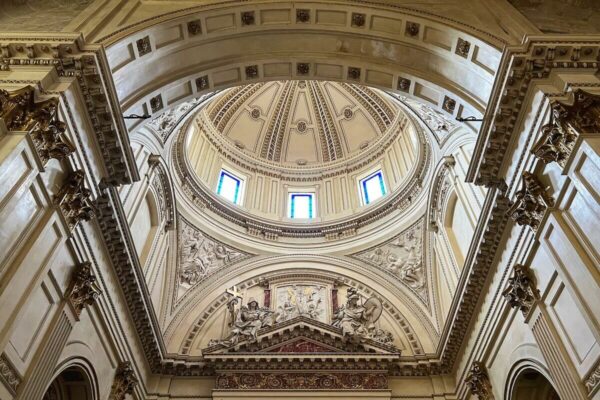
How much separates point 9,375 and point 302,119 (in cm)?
2080

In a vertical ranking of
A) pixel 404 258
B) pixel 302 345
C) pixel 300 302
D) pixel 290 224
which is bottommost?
pixel 302 345

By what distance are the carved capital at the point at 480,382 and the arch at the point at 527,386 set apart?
2.44ft

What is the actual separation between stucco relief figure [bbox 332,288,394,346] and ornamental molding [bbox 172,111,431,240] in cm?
345

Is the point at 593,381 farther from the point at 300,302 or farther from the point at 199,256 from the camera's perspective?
the point at 199,256

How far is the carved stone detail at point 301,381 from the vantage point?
1469cm

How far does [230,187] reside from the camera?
876 inches

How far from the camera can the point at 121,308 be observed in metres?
11.8

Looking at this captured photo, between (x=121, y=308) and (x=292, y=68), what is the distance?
7.42 metres

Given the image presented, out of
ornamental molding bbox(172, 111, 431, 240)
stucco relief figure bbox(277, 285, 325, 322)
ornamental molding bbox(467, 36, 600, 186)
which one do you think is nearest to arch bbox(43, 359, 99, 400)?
stucco relief figure bbox(277, 285, 325, 322)

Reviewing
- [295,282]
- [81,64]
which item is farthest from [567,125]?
[295,282]

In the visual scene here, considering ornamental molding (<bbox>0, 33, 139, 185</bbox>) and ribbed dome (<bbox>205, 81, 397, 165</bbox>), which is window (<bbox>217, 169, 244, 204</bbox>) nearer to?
ribbed dome (<bbox>205, 81, 397, 165</bbox>)

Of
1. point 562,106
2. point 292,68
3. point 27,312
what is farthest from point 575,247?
point 27,312

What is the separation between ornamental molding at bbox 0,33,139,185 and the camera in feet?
27.0

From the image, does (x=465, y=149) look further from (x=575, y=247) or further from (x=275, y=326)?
(x=275, y=326)
